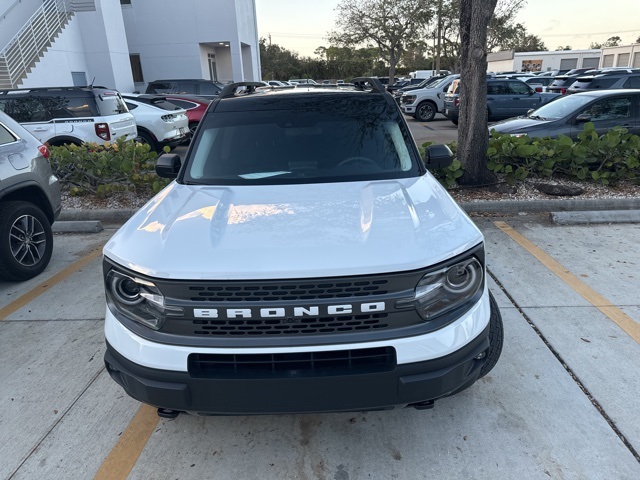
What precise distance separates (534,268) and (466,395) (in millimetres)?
2308

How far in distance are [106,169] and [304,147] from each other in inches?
194

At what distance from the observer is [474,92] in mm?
6570

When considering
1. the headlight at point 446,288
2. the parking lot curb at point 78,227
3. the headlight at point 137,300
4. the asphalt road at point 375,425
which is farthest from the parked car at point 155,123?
the headlight at point 446,288

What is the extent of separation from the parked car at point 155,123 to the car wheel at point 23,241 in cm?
579

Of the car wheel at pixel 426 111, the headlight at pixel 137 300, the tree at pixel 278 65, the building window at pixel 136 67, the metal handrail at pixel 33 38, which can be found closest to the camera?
the headlight at pixel 137 300

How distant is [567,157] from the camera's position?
6.79 meters

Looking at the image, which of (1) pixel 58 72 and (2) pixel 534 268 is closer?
(2) pixel 534 268

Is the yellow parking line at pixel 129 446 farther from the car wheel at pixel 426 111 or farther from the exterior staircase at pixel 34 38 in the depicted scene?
the exterior staircase at pixel 34 38

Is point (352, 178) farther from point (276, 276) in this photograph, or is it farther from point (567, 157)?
point (567, 157)

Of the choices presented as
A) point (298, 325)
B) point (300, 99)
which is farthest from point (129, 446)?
point (300, 99)

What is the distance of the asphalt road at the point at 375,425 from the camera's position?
2.36 m

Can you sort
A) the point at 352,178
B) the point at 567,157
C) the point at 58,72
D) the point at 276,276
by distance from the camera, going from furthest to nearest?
the point at 58,72 < the point at 567,157 < the point at 352,178 < the point at 276,276

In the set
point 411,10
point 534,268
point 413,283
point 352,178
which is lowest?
point 534,268

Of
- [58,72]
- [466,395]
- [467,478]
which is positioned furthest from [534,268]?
[58,72]
